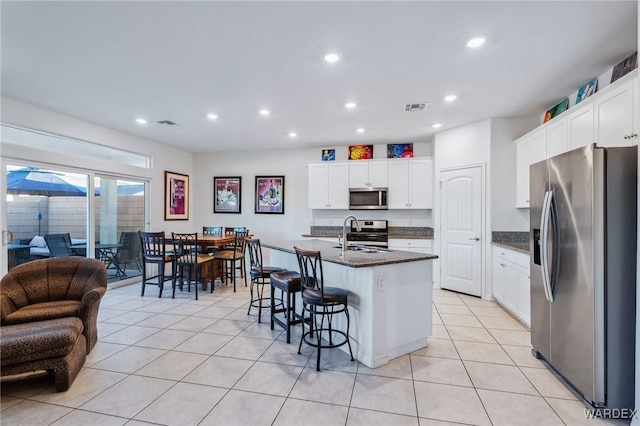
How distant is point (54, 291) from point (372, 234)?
4.50 metres

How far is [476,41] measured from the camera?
2355 millimetres

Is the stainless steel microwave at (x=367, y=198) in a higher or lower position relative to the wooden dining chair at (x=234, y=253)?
higher

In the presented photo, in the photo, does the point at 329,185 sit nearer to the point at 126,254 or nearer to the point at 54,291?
the point at 126,254

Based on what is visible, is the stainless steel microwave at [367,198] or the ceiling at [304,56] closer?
the ceiling at [304,56]

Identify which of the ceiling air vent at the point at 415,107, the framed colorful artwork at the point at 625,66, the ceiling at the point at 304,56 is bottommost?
the framed colorful artwork at the point at 625,66

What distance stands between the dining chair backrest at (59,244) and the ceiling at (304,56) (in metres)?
1.81

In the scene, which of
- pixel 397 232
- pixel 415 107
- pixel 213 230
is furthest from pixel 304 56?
pixel 213 230

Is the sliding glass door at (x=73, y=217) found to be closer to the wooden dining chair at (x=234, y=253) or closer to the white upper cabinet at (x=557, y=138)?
the wooden dining chair at (x=234, y=253)

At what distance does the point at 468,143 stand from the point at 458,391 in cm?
366

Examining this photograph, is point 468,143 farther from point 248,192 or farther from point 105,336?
point 105,336

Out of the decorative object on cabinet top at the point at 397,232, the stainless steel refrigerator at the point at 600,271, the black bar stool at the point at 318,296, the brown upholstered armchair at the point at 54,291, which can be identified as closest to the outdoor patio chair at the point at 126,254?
the brown upholstered armchair at the point at 54,291

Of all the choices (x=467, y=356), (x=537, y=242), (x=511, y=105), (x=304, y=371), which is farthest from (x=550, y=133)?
(x=304, y=371)

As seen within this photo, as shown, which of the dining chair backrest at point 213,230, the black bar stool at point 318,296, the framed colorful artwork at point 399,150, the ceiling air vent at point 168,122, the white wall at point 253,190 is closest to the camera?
the black bar stool at point 318,296

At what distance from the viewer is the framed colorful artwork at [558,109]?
11.6 ft
